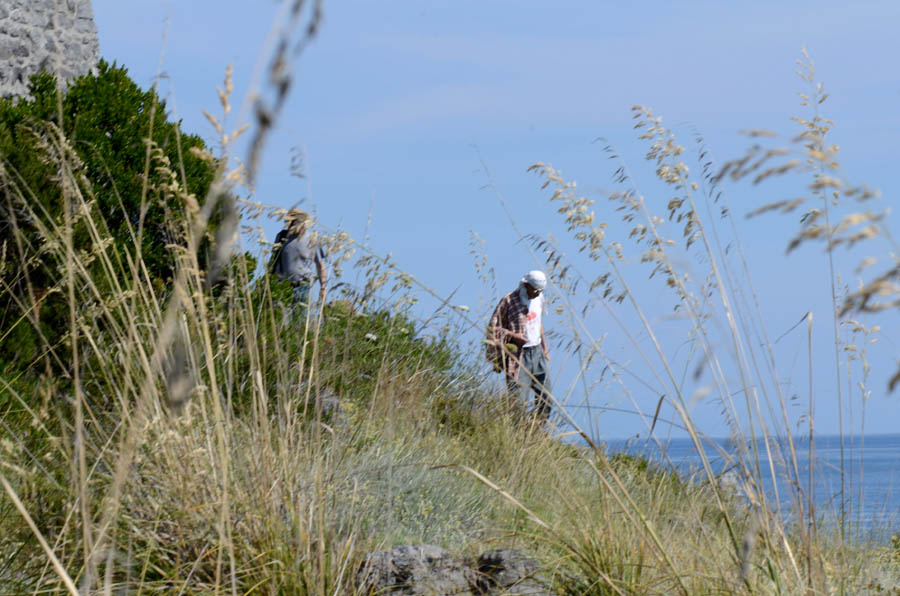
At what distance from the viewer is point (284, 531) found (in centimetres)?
260

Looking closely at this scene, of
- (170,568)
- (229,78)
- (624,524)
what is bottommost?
(170,568)

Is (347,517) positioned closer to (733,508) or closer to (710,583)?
(710,583)

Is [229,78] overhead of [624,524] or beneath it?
overhead

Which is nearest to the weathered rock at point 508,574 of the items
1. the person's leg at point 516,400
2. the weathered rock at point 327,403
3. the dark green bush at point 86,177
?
the weathered rock at point 327,403

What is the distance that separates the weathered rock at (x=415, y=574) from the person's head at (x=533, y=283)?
4.91 m

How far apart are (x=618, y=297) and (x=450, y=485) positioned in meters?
1.42

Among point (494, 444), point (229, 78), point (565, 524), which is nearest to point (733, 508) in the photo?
point (494, 444)

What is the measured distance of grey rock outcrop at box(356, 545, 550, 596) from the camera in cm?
293

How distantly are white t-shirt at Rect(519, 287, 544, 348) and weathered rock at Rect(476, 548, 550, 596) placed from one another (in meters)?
5.20

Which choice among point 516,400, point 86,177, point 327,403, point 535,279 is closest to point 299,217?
point 327,403

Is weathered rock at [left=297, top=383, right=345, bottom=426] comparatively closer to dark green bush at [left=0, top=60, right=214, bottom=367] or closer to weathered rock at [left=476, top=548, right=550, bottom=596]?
dark green bush at [left=0, top=60, right=214, bottom=367]

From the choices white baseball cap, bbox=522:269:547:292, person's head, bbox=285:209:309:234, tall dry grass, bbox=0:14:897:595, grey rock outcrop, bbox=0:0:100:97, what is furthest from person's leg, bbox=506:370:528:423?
grey rock outcrop, bbox=0:0:100:97

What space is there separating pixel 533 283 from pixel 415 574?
5.26 metres

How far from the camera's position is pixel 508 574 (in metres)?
2.97
